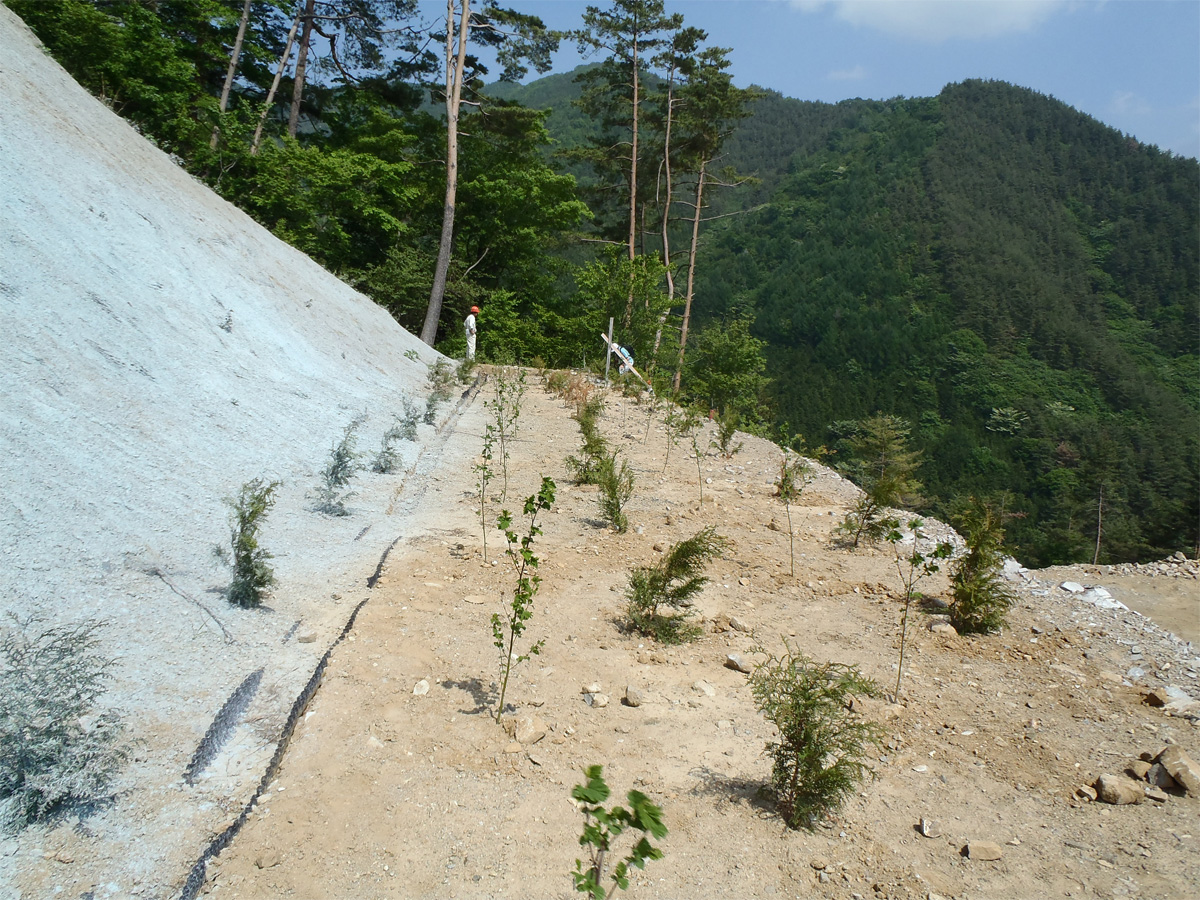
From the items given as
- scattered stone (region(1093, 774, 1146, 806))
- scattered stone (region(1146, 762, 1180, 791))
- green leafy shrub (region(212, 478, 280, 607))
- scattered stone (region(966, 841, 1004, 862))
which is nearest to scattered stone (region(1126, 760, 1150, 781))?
scattered stone (region(1146, 762, 1180, 791))

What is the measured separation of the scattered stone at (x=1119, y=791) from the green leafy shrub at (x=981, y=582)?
1730mm

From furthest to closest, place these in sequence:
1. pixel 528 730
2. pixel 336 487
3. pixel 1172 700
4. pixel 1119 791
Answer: pixel 336 487 < pixel 1172 700 < pixel 528 730 < pixel 1119 791

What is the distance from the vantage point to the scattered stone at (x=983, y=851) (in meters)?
2.93

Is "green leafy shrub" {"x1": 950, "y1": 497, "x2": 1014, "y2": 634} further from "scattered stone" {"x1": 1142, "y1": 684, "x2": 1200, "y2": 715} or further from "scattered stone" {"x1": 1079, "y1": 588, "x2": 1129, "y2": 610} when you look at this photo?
"scattered stone" {"x1": 1142, "y1": 684, "x2": 1200, "y2": 715}

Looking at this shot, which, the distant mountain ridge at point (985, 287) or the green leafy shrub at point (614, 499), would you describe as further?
the distant mountain ridge at point (985, 287)

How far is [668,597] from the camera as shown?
483 cm

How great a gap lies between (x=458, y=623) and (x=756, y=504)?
409cm

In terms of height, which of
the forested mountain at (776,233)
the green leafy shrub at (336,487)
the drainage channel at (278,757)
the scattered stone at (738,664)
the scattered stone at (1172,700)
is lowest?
the drainage channel at (278,757)

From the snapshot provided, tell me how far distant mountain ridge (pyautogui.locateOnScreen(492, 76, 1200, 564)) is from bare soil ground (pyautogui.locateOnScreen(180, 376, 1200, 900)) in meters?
31.4

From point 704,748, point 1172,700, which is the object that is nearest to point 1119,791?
point 1172,700

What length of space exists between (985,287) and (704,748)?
96155 mm

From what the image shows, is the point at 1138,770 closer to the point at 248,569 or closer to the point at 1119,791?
the point at 1119,791

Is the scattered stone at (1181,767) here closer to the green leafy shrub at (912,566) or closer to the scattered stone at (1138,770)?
the scattered stone at (1138,770)

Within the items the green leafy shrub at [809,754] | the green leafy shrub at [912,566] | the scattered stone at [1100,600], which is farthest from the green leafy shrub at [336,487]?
the scattered stone at [1100,600]
